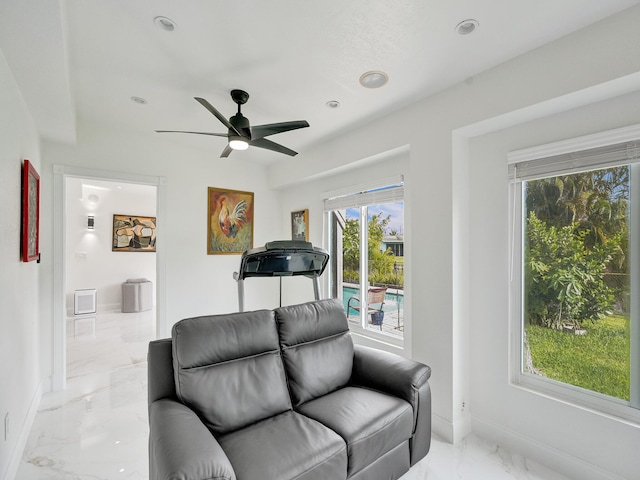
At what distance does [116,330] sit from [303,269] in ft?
15.0

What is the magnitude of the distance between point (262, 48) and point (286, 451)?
2.25 metres

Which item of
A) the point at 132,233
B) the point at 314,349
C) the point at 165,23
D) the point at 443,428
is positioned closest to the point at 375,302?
the point at 443,428

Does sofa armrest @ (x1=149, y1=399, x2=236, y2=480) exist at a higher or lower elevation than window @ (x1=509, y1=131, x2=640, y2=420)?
lower

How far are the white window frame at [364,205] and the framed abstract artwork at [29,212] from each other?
9.20ft

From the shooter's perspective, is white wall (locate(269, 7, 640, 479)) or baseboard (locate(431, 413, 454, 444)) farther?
baseboard (locate(431, 413, 454, 444))

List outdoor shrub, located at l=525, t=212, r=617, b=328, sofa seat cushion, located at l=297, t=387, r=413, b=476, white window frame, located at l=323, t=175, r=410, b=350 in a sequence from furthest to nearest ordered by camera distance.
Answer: white window frame, located at l=323, t=175, r=410, b=350 → outdoor shrub, located at l=525, t=212, r=617, b=328 → sofa seat cushion, located at l=297, t=387, r=413, b=476

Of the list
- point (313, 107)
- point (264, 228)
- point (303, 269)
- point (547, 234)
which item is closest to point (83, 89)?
point (313, 107)

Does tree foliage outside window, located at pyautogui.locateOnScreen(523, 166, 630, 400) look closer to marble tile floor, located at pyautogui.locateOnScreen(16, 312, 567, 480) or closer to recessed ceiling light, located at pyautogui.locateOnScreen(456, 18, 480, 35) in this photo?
marble tile floor, located at pyautogui.locateOnScreen(16, 312, 567, 480)

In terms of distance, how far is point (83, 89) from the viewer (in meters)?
2.63

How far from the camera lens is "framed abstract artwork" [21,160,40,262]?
2.31 m

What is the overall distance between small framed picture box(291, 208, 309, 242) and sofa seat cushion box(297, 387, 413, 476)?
2.63m

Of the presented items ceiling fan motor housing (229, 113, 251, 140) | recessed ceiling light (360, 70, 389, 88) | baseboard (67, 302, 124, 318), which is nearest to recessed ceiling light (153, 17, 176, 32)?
ceiling fan motor housing (229, 113, 251, 140)

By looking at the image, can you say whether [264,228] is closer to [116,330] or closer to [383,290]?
[383,290]

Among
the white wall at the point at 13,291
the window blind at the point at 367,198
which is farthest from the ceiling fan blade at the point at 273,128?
the white wall at the point at 13,291
